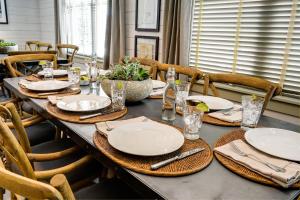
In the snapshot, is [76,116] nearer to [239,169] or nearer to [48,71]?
[239,169]

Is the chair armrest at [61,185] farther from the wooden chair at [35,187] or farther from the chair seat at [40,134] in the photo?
the chair seat at [40,134]

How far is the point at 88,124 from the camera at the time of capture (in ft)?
3.61

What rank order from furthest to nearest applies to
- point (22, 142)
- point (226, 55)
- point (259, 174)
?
point (226, 55), point (22, 142), point (259, 174)

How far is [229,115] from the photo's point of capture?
1244mm

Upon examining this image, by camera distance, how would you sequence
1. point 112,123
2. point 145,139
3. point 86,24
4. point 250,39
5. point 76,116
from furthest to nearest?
point 86,24 → point 250,39 → point 76,116 → point 112,123 → point 145,139

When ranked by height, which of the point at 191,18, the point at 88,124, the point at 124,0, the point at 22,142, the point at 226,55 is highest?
the point at 124,0

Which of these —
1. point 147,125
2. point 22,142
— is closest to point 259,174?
point 147,125

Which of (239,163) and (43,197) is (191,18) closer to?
(239,163)

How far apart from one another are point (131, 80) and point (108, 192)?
1.91 ft

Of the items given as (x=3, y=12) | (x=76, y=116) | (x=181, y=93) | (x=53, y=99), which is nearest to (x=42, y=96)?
(x=53, y=99)

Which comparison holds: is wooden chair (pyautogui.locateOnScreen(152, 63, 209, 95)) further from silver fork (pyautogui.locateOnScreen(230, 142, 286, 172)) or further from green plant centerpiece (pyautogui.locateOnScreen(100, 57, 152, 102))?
silver fork (pyautogui.locateOnScreen(230, 142, 286, 172))

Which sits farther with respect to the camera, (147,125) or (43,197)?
(147,125)

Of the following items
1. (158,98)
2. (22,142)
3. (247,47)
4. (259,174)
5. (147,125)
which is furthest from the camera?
(247,47)

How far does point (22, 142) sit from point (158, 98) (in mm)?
762
